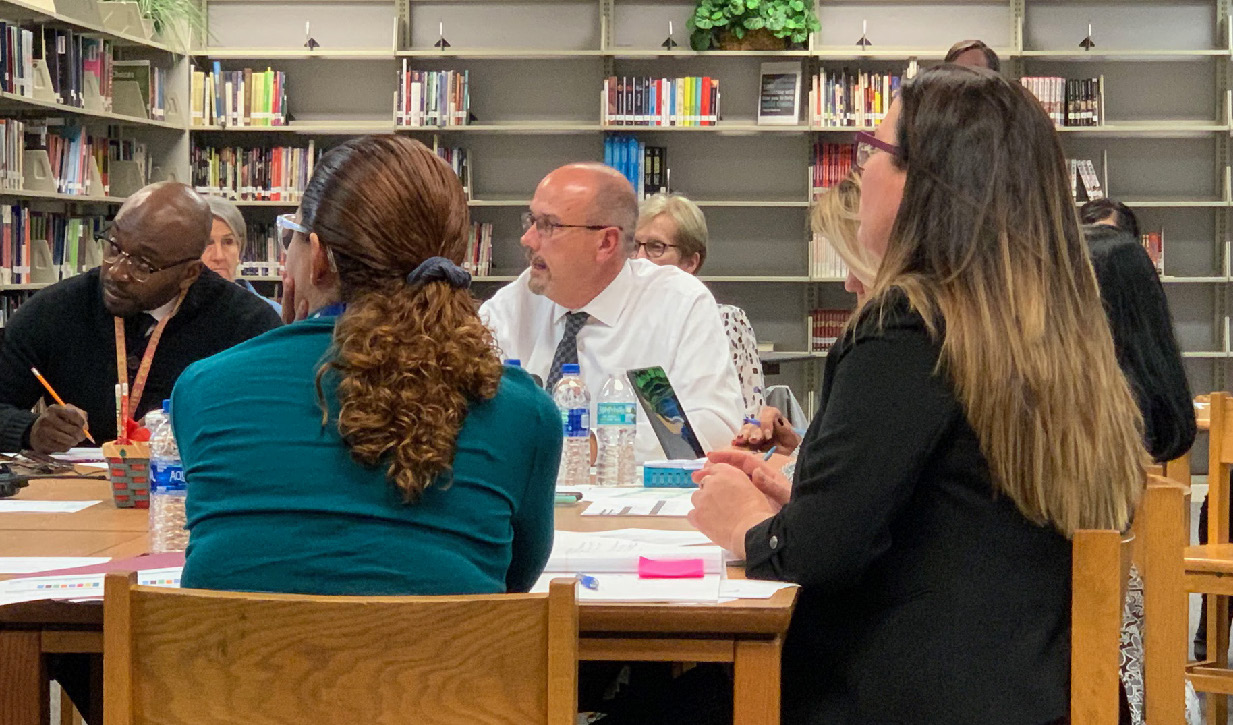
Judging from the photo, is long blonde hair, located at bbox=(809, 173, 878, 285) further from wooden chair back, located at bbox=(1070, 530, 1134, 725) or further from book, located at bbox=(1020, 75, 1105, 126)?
book, located at bbox=(1020, 75, 1105, 126)

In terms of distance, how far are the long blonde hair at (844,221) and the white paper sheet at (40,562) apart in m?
1.16

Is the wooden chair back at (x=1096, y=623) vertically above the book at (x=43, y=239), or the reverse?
the book at (x=43, y=239)

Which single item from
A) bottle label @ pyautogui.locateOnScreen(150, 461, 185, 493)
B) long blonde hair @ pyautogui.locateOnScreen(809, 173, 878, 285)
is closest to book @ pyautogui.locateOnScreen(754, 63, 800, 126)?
long blonde hair @ pyautogui.locateOnScreen(809, 173, 878, 285)

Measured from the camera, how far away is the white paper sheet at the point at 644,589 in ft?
5.18

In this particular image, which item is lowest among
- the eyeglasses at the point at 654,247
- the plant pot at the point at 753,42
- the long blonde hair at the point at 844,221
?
the long blonde hair at the point at 844,221

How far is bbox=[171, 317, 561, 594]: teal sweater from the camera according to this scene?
140 cm

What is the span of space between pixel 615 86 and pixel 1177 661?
5468 millimetres

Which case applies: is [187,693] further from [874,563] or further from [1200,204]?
[1200,204]

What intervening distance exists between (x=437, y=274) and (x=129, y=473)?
40.8 inches

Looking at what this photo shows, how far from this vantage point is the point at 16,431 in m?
2.90

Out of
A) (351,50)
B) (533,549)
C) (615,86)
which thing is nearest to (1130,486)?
(533,549)

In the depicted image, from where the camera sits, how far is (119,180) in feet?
21.6

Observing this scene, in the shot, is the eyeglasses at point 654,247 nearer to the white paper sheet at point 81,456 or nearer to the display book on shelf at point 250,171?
the white paper sheet at point 81,456

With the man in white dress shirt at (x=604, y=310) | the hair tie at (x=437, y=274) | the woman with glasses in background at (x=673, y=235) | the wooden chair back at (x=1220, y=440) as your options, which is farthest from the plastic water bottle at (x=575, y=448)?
the woman with glasses in background at (x=673, y=235)
